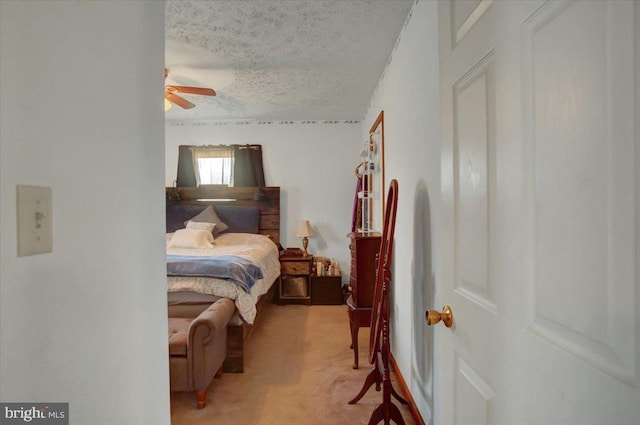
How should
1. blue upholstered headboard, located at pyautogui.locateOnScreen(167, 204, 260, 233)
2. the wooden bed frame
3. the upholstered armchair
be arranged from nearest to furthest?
the upholstered armchair, blue upholstered headboard, located at pyautogui.locateOnScreen(167, 204, 260, 233), the wooden bed frame

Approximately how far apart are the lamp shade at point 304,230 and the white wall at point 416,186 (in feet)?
7.00

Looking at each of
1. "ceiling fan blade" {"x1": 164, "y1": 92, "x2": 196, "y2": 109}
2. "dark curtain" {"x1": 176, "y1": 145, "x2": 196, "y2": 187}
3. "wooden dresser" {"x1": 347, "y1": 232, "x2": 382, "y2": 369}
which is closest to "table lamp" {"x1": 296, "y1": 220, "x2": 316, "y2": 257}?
"dark curtain" {"x1": 176, "y1": 145, "x2": 196, "y2": 187}

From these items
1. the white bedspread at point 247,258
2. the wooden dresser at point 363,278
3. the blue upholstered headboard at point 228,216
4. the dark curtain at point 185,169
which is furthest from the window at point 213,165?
the wooden dresser at point 363,278

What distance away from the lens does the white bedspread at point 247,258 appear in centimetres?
263

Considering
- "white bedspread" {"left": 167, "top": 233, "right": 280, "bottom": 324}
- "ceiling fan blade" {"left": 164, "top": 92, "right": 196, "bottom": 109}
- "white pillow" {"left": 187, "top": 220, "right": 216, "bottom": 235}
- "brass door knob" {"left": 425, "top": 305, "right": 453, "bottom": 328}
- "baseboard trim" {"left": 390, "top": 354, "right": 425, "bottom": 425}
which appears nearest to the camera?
"brass door knob" {"left": 425, "top": 305, "right": 453, "bottom": 328}

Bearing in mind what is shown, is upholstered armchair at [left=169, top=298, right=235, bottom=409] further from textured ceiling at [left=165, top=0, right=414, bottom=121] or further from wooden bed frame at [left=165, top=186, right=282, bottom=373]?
wooden bed frame at [left=165, top=186, right=282, bottom=373]

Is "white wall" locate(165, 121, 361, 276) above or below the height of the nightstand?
above

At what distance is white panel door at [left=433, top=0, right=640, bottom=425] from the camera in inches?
17.0

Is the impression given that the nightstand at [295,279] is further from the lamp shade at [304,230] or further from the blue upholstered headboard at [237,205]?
the blue upholstered headboard at [237,205]

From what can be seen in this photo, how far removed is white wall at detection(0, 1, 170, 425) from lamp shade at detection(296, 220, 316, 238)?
367 centimetres

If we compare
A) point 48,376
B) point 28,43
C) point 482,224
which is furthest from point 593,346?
point 28,43
